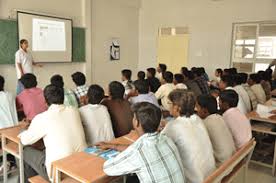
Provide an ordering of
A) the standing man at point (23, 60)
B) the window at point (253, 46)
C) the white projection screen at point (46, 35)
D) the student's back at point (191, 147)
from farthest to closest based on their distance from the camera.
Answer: the window at point (253, 46)
the white projection screen at point (46, 35)
the standing man at point (23, 60)
the student's back at point (191, 147)

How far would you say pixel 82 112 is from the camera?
2219 mm

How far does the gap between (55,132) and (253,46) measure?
6857 mm

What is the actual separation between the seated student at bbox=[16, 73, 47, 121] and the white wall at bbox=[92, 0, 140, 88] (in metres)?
4.86

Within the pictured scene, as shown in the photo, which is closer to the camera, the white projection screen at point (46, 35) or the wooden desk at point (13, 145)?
the wooden desk at point (13, 145)

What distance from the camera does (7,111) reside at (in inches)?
108

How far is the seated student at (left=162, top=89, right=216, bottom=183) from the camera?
5.58ft

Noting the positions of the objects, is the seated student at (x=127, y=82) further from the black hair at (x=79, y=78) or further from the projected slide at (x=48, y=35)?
the projected slide at (x=48, y=35)

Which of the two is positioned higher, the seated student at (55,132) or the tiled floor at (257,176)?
the seated student at (55,132)

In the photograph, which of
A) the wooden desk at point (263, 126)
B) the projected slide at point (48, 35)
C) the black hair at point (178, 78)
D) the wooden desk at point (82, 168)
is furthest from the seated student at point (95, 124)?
the projected slide at point (48, 35)

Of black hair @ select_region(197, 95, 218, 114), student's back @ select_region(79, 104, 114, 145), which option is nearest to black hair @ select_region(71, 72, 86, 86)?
student's back @ select_region(79, 104, 114, 145)

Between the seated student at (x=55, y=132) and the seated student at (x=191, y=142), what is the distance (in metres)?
0.73

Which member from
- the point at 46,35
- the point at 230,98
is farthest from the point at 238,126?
the point at 46,35

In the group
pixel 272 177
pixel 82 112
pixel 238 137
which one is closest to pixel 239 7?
pixel 272 177

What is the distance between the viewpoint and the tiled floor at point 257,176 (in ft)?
10.1
